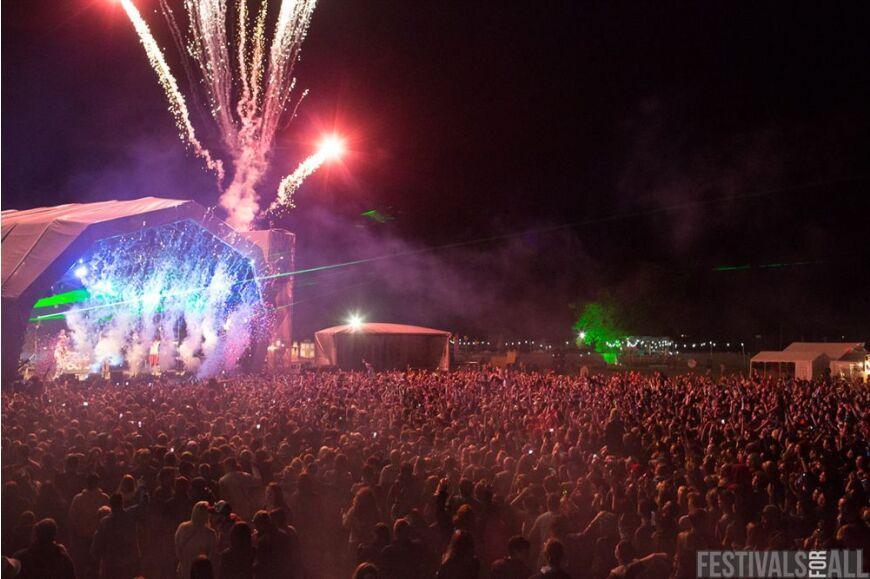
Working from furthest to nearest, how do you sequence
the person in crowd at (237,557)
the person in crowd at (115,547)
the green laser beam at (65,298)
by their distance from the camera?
the green laser beam at (65,298)
the person in crowd at (115,547)
the person in crowd at (237,557)

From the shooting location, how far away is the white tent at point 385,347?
107ft

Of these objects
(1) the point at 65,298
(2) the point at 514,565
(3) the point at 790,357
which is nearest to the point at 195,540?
(2) the point at 514,565

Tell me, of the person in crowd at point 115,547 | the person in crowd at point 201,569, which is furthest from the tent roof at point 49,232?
the person in crowd at point 201,569

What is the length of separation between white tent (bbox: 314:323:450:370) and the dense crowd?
2177 centimetres

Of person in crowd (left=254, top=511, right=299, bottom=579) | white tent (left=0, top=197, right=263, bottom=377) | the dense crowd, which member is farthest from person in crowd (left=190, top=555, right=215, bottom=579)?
white tent (left=0, top=197, right=263, bottom=377)

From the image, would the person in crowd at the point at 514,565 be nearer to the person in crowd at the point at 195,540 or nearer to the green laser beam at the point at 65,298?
the person in crowd at the point at 195,540

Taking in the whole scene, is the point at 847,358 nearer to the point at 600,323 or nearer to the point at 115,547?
the point at 600,323

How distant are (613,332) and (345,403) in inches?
1455

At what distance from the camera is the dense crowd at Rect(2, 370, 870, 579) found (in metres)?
4.58

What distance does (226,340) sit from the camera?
25031 millimetres

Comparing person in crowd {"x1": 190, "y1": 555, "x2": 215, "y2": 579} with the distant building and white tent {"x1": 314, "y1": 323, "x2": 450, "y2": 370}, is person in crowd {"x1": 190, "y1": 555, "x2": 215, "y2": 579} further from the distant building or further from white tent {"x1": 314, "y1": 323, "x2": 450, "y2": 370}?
white tent {"x1": 314, "y1": 323, "x2": 450, "y2": 370}

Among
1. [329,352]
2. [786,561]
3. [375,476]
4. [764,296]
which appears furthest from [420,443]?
[764,296]

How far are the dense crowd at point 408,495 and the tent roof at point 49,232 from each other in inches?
209

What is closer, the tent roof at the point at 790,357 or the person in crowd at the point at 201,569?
the person in crowd at the point at 201,569
